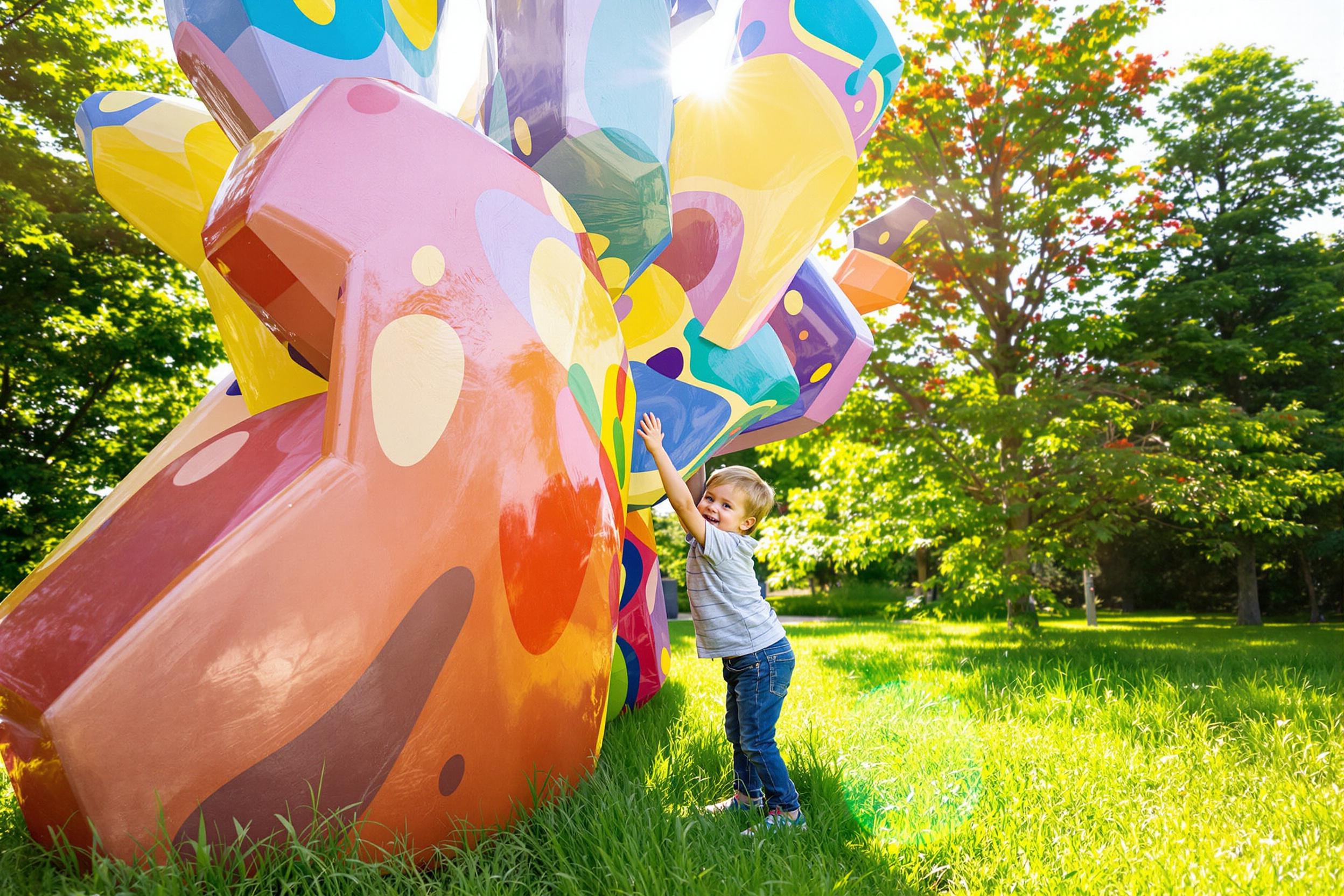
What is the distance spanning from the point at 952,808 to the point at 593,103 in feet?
8.66

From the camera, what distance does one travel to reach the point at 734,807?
8.18 feet

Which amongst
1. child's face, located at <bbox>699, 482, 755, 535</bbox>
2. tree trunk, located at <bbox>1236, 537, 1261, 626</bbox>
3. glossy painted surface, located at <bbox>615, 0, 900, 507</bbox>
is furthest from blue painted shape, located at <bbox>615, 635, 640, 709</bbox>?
tree trunk, located at <bbox>1236, 537, 1261, 626</bbox>

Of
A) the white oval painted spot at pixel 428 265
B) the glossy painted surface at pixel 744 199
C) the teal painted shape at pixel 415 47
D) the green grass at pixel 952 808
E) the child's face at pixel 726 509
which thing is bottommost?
the green grass at pixel 952 808

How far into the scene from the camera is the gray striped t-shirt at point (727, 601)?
2602mm

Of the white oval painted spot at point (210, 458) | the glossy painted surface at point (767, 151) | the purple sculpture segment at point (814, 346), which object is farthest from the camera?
the purple sculpture segment at point (814, 346)

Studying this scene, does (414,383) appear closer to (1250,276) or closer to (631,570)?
(631,570)

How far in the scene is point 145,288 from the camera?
422 inches

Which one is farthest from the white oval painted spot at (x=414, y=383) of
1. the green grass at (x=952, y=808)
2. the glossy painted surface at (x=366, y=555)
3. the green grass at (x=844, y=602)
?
the green grass at (x=844, y=602)

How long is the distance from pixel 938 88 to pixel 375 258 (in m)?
8.61

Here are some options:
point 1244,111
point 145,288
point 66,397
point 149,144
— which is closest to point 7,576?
point 66,397

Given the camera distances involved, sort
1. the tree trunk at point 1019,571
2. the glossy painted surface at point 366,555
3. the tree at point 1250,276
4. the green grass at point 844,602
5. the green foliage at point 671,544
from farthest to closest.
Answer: the green foliage at point 671,544 → the green grass at point 844,602 → the tree at point 1250,276 → the tree trunk at point 1019,571 → the glossy painted surface at point 366,555

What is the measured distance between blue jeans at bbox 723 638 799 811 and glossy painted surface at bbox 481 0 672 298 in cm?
153

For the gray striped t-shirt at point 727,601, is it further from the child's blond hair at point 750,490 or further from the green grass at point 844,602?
the green grass at point 844,602

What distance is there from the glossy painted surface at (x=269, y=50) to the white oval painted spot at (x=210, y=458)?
120 centimetres
